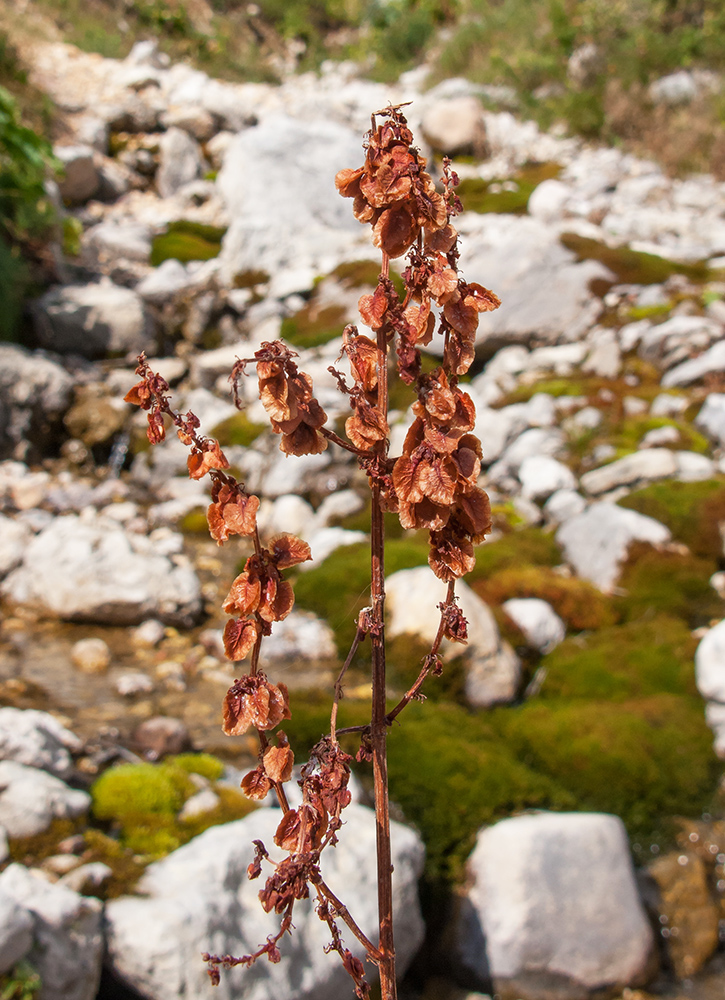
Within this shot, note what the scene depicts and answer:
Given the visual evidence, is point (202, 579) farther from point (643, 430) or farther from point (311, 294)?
point (311, 294)

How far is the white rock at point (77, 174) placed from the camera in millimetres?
13750

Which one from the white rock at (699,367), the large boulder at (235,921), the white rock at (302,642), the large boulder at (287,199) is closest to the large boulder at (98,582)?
the white rock at (302,642)

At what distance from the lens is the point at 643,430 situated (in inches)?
312

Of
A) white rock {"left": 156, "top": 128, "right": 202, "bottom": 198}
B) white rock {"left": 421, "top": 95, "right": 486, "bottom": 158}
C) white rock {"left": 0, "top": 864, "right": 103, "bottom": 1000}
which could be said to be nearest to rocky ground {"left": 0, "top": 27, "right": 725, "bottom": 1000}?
white rock {"left": 0, "top": 864, "right": 103, "bottom": 1000}

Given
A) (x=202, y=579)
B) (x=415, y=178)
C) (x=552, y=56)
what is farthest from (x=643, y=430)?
(x=552, y=56)

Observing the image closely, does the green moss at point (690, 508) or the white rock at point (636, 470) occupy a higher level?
the white rock at point (636, 470)

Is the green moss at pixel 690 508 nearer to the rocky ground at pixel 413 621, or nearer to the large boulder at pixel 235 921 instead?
the rocky ground at pixel 413 621

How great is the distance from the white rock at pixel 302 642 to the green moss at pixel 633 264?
24.6 ft

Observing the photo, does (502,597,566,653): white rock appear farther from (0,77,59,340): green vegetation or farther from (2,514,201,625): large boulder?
(0,77,59,340): green vegetation

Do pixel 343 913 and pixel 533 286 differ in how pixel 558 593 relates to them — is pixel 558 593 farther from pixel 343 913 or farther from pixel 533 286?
pixel 533 286

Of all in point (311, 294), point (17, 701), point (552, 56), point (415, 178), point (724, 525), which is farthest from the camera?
point (552, 56)

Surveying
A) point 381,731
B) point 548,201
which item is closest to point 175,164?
point 548,201

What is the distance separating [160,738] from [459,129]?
16.5 meters

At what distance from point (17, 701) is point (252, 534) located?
175 inches
